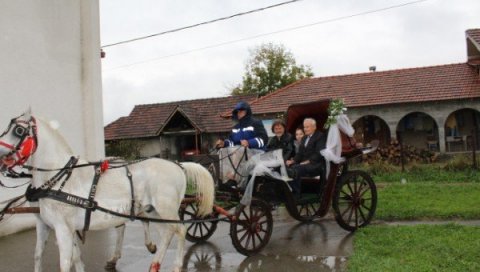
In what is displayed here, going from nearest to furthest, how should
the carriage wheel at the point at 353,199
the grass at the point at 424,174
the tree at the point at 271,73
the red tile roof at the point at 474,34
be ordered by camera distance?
the carriage wheel at the point at 353,199 → the grass at the point at 424,174 → the red tile roof at the point at 474,34 → the tree at the point at 271,73

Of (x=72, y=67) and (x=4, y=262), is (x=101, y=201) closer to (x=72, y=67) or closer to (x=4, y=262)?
(x=4, y=262)

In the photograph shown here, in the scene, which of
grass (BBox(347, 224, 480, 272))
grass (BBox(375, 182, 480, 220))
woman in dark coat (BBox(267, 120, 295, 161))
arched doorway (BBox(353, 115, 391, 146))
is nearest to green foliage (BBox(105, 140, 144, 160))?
arched doorway (BBox(353, 115, 391, 146))

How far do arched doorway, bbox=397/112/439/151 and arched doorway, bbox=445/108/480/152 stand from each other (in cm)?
66

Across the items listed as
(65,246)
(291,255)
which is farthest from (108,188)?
(291,255)

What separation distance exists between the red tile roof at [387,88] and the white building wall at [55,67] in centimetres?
1332

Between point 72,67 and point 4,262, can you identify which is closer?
→ point 4,262

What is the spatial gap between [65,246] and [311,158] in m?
4.30

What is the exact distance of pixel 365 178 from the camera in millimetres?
8469

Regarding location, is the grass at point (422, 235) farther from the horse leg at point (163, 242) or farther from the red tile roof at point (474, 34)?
the red tile roof at point (474, 34)

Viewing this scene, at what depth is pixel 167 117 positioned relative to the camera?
1149 inches

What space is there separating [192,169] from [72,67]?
6.09 metres

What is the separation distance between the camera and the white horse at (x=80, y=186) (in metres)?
4.95

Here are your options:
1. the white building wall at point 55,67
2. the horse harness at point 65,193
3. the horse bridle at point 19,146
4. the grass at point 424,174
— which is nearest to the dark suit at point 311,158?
the horse harness at point 65,193

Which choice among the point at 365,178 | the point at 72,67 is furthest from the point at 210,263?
the point at 72,67
